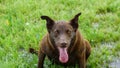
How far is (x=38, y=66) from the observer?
222 inches

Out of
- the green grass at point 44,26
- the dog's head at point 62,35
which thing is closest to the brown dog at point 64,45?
the dog's head at point 62,35

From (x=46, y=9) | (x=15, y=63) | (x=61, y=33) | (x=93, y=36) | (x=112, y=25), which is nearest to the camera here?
(x=61, y=33)

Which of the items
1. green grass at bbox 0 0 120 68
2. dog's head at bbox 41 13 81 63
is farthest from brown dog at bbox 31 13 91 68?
green grass at bbox 0 0 120 68

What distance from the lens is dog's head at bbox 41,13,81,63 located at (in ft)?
16.5

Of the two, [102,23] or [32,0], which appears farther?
[32,0]

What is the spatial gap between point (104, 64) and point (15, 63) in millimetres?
1410

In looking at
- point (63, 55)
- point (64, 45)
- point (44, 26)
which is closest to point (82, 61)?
point (63, 55)

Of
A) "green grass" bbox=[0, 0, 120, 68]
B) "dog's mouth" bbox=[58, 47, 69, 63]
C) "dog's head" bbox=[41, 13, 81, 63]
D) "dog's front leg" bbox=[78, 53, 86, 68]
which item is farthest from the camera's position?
"green grass" bbox=[0, 0, 120, 68]

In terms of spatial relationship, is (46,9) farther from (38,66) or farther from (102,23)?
(38,66)

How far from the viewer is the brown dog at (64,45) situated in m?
5.08

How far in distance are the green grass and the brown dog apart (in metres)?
0.41

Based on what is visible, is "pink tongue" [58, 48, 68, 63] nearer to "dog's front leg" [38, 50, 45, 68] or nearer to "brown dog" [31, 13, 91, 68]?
"brown dog" [31, 13, 91, 68]

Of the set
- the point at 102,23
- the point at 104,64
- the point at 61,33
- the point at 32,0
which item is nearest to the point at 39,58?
the point at 61,33

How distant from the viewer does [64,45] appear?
4984 millimetres
